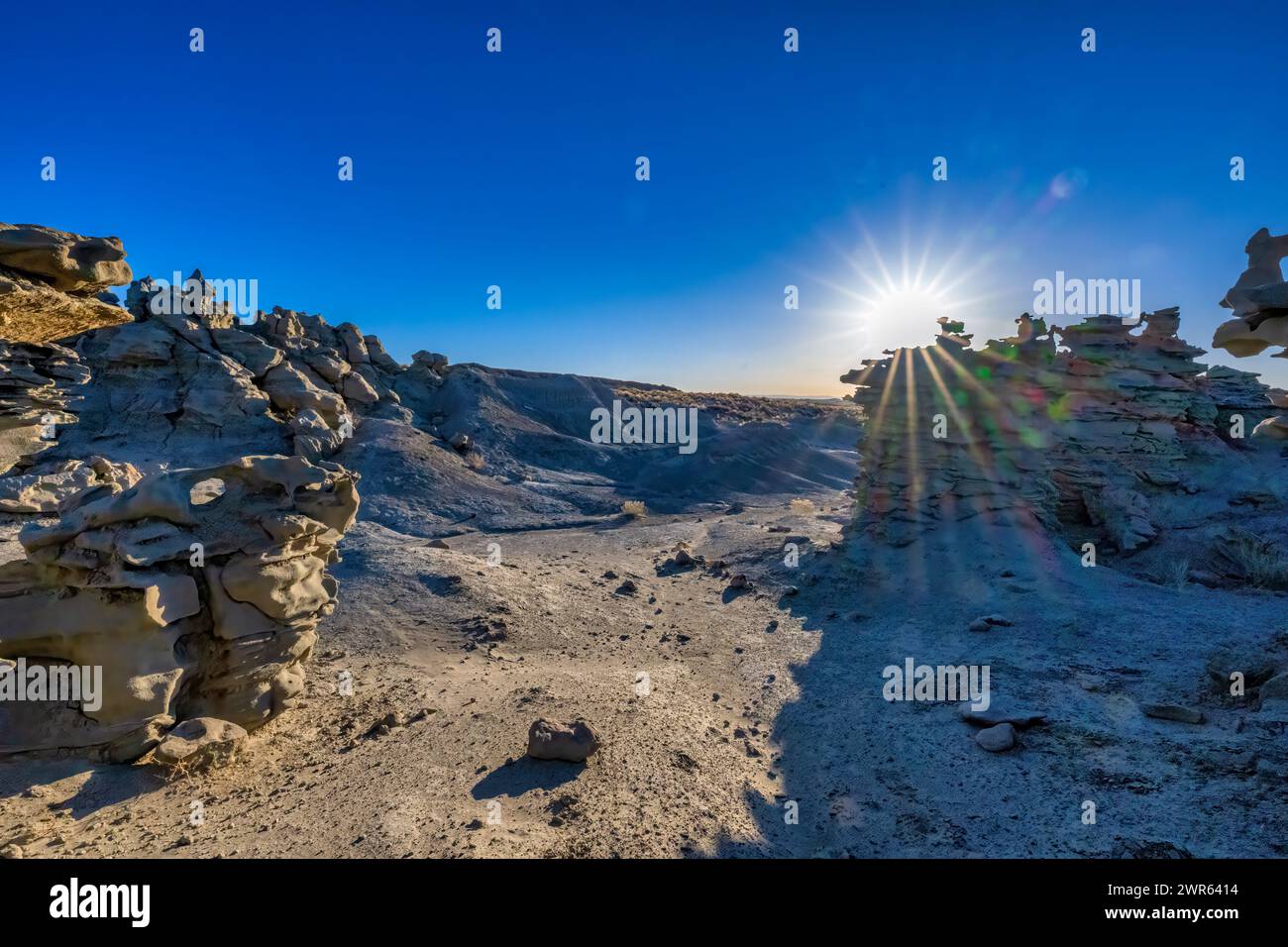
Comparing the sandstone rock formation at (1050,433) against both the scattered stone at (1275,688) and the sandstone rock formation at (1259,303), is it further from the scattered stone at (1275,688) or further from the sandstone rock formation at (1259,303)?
the sandstone rock formation at (1259,303)

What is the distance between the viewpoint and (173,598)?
5473 mm

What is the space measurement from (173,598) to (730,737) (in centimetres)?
583

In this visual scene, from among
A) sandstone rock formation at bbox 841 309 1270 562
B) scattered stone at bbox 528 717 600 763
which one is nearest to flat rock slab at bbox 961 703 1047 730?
scattered stone at bbox 528 717 600 763

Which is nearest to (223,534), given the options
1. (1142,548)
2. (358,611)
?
(358,611)

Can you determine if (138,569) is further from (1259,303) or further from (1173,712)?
(1173,712)

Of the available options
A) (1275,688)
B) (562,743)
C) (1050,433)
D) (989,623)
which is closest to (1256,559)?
(1050,433)

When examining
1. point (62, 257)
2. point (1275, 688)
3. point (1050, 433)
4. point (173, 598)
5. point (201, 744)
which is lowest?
point (201, 744)

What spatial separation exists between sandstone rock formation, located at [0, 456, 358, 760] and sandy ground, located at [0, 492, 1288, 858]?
45cm

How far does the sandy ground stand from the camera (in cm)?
450

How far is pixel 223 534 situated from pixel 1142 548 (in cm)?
1655

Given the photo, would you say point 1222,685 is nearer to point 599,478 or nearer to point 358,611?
point 358,611

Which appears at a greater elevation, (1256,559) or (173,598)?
(173,598)

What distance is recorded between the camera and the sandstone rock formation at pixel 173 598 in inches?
199

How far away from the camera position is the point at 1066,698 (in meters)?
6.94
